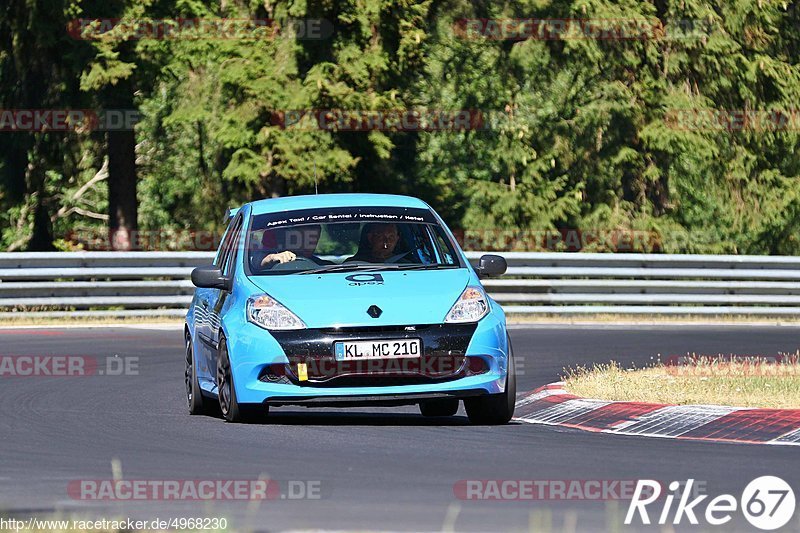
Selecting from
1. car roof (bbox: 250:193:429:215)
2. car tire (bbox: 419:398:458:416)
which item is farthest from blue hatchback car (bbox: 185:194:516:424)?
car tire (bbox: 419:398:458:416)

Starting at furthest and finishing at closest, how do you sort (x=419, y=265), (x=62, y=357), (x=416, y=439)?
(x=62, y=357) → (x=419, y=265) → (x=416, y=439)

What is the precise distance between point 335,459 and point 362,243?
2.90 m

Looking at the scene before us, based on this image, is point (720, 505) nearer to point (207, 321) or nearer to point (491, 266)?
point (491, 266)

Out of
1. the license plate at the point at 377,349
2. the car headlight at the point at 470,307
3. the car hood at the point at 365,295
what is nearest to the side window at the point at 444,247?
the car hood at the point at 365,295

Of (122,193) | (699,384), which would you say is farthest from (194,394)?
(122,193)

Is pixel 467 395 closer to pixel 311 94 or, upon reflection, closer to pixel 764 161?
pixel 311 94

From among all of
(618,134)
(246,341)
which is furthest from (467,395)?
(618,134)

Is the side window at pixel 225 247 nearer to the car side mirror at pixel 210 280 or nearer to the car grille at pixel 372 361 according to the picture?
the car side mirror at pixel 210 280

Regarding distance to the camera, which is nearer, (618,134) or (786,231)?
(618,134)

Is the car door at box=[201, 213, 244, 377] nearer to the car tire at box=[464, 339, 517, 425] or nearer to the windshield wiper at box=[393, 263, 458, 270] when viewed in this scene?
the windshield wiper at box=[393, 263, 458, 270]

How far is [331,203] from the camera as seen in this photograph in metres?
13.0

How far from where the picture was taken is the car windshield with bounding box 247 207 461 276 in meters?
12.2

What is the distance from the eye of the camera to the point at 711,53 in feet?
119

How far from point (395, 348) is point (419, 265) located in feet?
3.85
